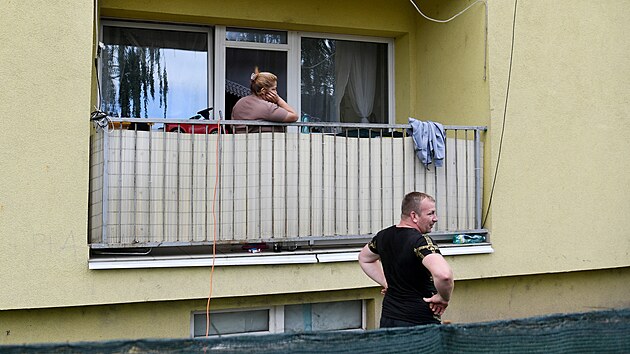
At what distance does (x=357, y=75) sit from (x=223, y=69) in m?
1.65

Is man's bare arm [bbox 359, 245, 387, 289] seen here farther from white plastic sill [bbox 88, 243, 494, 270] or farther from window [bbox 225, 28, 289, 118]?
window [bbox 225, 28, 289, 118]

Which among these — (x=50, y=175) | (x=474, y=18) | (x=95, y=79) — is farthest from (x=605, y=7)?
(x=50, y=175)

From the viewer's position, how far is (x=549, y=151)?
656cm

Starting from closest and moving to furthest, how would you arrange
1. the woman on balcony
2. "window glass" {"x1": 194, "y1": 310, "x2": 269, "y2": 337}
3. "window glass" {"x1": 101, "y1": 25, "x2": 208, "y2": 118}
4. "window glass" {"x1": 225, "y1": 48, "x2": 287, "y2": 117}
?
1. the woman on balcony
2. "window glass" {"x1": 194, "y1": 310, "x2": 269, "y2": 337}
3. "window glass" {"x1": 101, "y1": 25, "x2": 208, "y2": 118}
4. "window glass" {"x1": 225, "y1": 48, "x2": 287, "y2": 117}

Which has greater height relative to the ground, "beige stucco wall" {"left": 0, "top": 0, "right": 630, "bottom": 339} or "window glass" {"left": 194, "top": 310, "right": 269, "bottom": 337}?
"beige stucco wall" {"left": 0, "top": 0, "right": 630, "bottom": 339}

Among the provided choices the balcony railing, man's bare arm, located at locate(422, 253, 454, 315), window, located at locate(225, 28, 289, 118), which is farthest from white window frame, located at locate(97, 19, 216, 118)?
man's bare arm, located at locate(422, 253, 454, 315)

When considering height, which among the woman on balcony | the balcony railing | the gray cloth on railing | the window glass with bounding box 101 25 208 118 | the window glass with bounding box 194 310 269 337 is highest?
the window glass with bounding box 101 25 208 118

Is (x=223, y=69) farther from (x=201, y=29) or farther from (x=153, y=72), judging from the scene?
(x=153, y=72)

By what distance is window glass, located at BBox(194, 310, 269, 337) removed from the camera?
5656 mm

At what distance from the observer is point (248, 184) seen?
17.9 ft

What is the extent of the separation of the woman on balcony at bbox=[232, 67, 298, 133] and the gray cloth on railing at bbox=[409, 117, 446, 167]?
3.70 ft

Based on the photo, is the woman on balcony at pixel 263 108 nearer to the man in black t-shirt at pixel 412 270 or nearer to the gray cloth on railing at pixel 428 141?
the gray cloth on railing at pixel 428 141

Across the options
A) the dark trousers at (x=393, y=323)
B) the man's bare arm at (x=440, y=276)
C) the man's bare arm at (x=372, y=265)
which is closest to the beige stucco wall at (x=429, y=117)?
the man's bare arm at (x=372, y=265)

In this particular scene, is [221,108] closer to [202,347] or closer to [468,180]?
[468,180]
